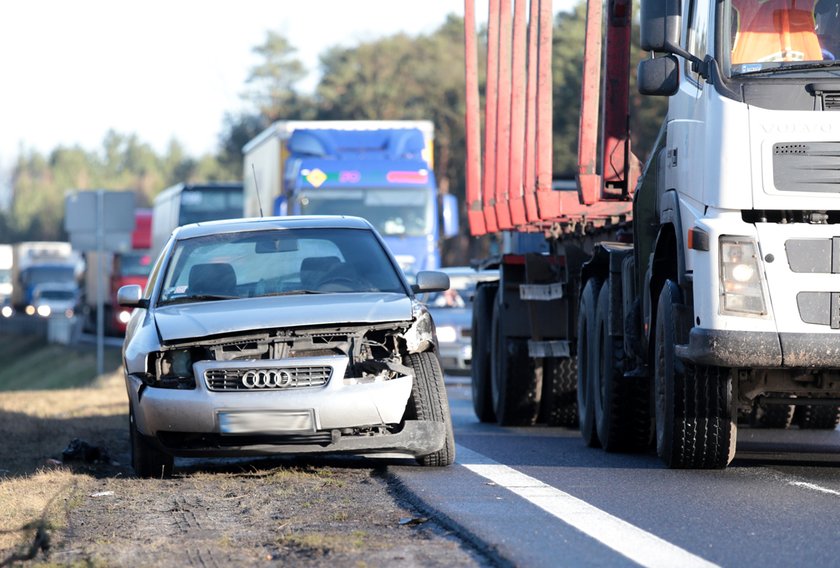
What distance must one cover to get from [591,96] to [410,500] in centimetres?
575

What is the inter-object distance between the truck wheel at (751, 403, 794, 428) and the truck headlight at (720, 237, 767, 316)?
16.8ft

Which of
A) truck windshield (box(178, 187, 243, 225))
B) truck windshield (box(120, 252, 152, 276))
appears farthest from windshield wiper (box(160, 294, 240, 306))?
truck windshield (box(120, 252, 152, 276))

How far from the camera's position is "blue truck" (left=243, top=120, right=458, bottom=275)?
2889 cm

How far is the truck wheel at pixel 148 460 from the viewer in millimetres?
10398

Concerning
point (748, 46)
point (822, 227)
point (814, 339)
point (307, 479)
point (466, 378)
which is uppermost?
point (748, 46)

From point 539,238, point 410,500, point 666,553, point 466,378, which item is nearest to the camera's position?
point 666,553

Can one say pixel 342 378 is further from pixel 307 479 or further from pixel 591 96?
pixel 591 96

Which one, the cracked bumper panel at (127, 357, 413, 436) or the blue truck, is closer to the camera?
the cracked bumper panel at (127, 357, 413, 436)

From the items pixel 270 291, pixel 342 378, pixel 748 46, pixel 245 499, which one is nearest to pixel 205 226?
pixel 270 291

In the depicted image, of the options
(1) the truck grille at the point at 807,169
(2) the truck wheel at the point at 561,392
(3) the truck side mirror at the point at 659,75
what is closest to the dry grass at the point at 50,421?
(2) the truck wheel at the point at 561,392

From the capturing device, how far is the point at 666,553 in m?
6.87

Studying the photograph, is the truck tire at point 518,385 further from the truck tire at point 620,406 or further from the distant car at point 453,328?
the distant car at point 453,328

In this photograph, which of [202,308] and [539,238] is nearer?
[202,308]

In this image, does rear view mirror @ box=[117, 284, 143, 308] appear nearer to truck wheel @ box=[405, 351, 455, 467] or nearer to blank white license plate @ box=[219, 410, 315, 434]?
blank white license plate @ box=[219, 410, 315, 434]
